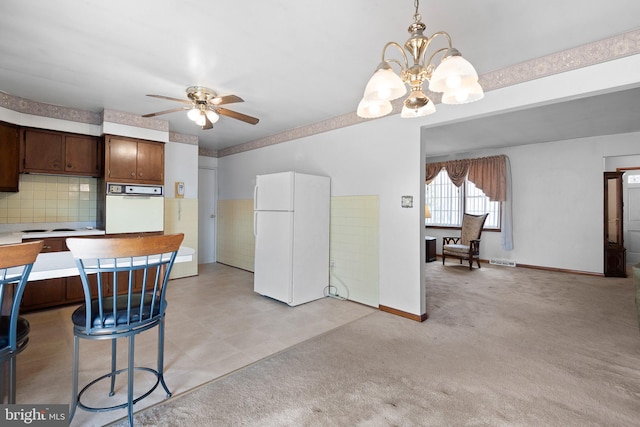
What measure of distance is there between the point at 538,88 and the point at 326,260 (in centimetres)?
303

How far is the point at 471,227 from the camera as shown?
21.0 ft

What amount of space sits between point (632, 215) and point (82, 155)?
34.3 feet

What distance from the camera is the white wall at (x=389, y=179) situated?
11.2ft

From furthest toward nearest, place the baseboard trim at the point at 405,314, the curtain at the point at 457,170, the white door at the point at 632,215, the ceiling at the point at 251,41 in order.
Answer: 1. the curtain at the point at 457,170
2. the white door at the point at 632,215
3. the baseboard trim at the point at 405,314
4. the ceiling at the point at 251,41

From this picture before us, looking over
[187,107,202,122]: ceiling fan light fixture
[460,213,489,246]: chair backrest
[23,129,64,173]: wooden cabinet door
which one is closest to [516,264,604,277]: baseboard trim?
[460,213,489,246]: chair backrest

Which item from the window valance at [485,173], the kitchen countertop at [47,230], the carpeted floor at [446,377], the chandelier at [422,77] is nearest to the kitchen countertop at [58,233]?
the kitchen countertop at [47,230]

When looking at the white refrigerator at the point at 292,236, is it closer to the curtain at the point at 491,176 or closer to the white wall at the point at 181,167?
the white wall at the point at 181,167

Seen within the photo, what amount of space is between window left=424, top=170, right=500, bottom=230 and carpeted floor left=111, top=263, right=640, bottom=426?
3.30 m

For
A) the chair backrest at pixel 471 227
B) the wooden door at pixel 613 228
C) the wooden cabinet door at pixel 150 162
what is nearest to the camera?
the wooden cabinet door at pixel 150 162

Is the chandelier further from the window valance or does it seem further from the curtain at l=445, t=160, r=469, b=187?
the curtain at l=445, t=160, r=469, b=187

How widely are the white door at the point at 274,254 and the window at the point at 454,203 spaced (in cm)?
506

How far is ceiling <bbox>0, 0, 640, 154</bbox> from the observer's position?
77.7 inches

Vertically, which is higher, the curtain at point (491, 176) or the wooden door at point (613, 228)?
the curtain at point (491, 176)

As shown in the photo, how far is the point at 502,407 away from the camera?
1.94m
